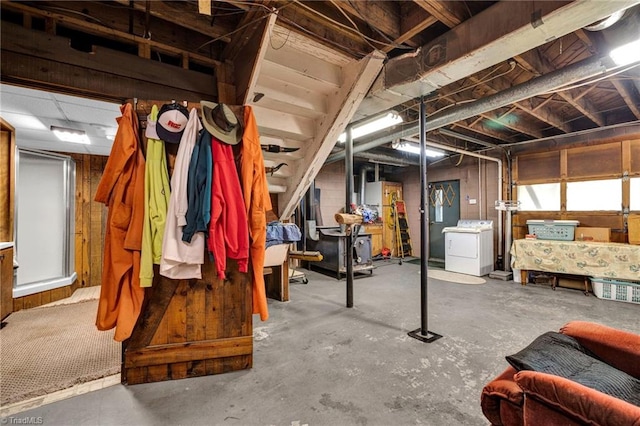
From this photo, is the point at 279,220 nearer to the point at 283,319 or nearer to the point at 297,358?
the point at 283,319

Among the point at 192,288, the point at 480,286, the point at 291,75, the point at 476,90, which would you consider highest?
the point at 476,90

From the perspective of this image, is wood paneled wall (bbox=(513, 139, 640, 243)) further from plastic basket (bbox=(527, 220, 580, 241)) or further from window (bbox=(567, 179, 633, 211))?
plastic basket (bbox=(527, 220, 580, 241))

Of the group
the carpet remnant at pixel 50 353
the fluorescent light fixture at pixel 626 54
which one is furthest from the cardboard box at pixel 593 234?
the carpet remnant at pixel 50 353

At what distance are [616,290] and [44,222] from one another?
8109 millimetres

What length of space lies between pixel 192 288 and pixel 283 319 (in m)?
1.40

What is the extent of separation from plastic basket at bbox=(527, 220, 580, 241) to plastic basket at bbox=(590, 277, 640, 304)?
2.45 feet

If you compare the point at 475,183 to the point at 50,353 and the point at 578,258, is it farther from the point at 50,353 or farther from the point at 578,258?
the point at 50,353

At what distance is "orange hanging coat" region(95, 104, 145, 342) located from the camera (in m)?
1.80

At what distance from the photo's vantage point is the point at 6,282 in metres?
3.12

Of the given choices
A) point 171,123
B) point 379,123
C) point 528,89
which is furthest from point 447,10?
point 171,123

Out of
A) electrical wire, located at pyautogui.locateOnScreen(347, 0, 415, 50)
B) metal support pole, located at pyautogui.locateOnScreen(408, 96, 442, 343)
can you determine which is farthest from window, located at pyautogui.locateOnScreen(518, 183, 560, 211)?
electrical wire, located at pyautogui.locateOnScreen(347, 0, 415, 50)

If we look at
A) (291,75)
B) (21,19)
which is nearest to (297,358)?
(291,75)

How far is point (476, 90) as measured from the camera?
343 cm

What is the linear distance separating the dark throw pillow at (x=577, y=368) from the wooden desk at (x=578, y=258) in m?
3.72
